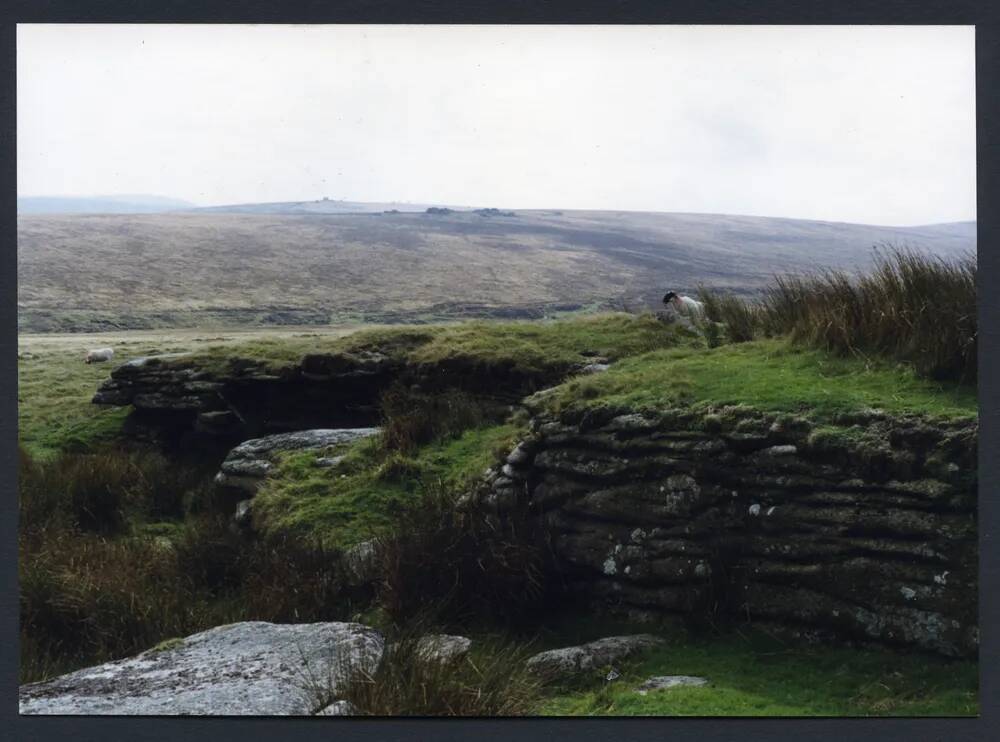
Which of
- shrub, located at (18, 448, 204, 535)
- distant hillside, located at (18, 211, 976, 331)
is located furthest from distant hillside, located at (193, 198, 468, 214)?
shrub, located at (18, 448, 204, 535)

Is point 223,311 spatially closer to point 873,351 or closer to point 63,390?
point 63,390

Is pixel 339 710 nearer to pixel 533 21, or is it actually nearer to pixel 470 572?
pixel 470 572

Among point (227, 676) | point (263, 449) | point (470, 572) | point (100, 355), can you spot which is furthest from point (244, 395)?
point (227, 676)

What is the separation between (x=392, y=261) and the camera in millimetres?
10062

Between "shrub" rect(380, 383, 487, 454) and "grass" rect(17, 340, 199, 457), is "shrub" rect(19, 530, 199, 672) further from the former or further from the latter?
"grass" rect(17, 340, 199, 457)

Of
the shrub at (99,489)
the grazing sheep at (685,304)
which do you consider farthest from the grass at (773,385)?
the shrub at (99,489)

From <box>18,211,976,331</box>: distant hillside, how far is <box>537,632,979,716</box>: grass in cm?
276

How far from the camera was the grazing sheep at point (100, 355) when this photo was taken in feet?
36.3

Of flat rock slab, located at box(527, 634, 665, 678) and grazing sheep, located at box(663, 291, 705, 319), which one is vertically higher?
grazing sheep, located at box(663, 291, 705, 319)

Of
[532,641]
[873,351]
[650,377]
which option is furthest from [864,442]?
[532,641]

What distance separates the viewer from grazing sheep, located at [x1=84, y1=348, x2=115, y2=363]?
11.1 m

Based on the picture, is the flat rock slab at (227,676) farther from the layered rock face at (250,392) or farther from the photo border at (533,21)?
the layered rock face at (250,392)

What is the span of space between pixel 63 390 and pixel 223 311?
1792 mm

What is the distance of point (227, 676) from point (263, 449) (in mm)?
3588
